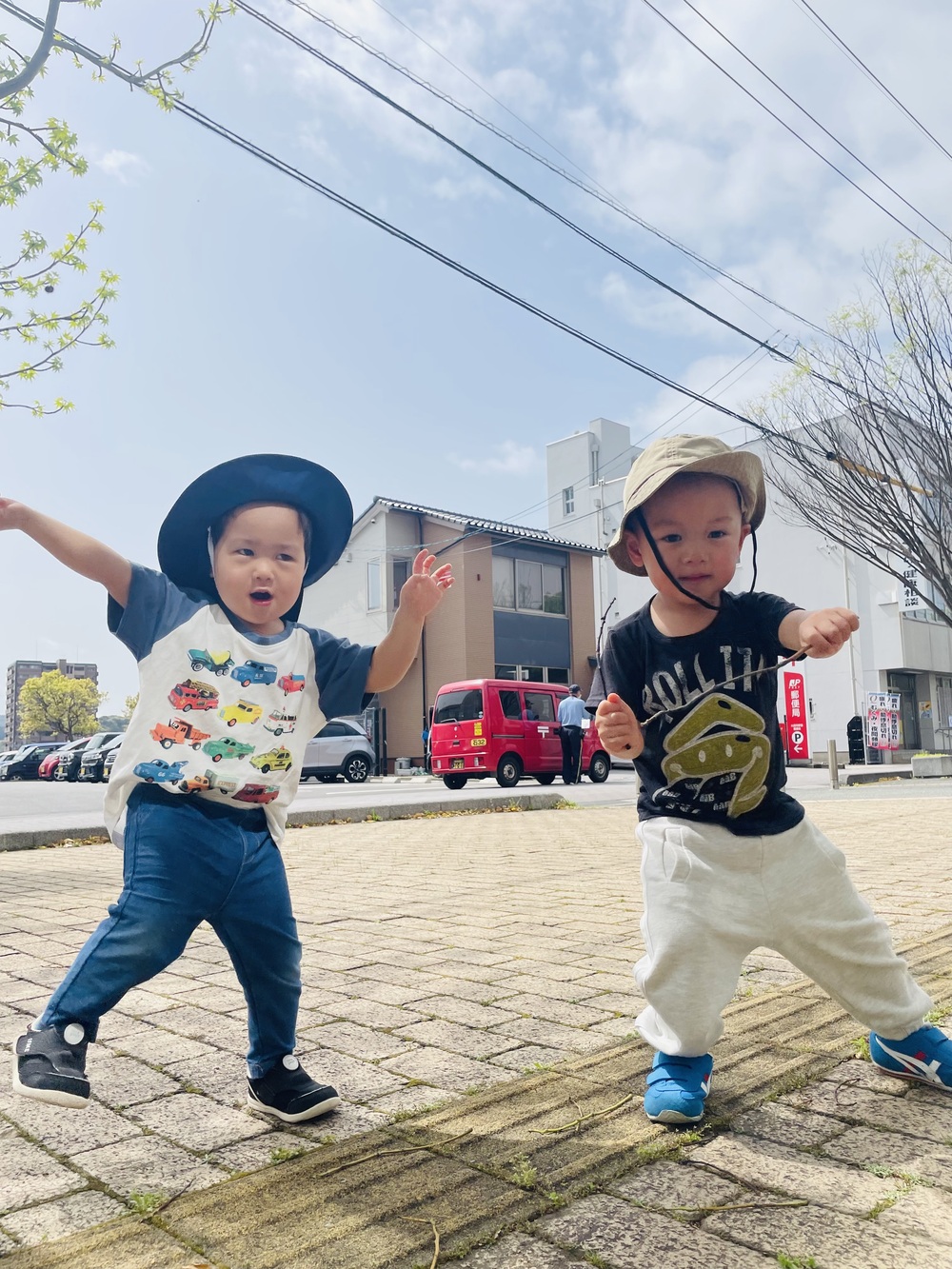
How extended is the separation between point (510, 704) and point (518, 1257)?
16.5m

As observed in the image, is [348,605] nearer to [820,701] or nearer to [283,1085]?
[820,701]

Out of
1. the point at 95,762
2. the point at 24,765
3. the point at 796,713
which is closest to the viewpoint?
the point at 796,713

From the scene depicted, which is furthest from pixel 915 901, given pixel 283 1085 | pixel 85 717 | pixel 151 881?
pixel 85 717

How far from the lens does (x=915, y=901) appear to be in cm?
479

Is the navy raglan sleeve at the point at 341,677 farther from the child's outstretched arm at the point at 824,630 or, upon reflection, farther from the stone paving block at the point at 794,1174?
the stone paving block at the point at 794,1174

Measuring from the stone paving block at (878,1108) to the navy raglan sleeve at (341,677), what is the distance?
4.37 ft

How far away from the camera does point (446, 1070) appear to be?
2.52 meters

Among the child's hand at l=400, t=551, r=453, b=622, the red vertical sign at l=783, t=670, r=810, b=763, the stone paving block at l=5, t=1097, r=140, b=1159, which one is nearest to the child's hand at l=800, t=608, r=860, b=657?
the child's hand at l=400, t=551, r=453, b=622

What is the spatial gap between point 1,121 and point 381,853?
548 centimetres

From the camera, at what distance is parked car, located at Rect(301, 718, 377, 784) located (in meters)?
21.4

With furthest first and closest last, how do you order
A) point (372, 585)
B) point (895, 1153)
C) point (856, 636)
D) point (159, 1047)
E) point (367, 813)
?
point (856, 636) < point (372, 585) < point (367, 813) < point (159, 1047) < point (895, 1153)

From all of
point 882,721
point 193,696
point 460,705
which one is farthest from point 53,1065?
point 882,721

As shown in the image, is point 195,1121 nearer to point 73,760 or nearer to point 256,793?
point 256,793

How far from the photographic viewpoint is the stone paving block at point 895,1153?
1853 millimetres
